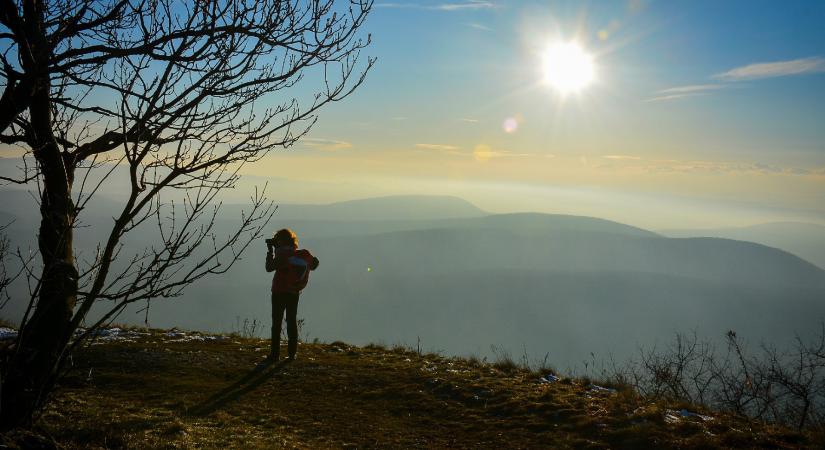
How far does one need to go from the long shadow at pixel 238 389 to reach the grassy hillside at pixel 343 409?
21 mm

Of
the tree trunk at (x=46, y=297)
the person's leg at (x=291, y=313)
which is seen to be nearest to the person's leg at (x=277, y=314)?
the person's leg at (x=291, y=313)

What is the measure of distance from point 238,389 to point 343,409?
2.33 meters

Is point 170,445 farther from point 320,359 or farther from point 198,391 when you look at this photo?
point 320,359

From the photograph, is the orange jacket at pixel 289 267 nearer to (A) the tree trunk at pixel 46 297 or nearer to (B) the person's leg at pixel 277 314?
(B) the person's leg at pixel 277 314

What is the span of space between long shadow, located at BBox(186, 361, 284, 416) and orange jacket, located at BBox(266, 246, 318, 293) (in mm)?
1858

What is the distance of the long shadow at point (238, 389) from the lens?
8.77m

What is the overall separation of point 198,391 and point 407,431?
4.40 meters

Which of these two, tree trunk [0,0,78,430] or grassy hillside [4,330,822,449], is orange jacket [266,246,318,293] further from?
tree trunk [0,0,78,430]

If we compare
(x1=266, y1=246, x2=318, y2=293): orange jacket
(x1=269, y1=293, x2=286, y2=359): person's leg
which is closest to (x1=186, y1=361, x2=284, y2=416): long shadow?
(x1=269, y1=293, x2=286, y2=359): person's leg

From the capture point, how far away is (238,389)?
397 inches

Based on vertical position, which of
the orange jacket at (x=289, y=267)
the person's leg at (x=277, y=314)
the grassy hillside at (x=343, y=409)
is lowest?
the grassy hillside at (x=343, y=409)

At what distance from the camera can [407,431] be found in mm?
8461

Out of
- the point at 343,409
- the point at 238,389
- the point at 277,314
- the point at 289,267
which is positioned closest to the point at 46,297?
the point at 238,389

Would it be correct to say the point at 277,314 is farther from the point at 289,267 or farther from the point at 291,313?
the point at 289,267
